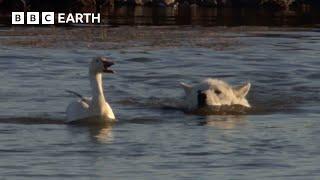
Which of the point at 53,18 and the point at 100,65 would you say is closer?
the point at 100,65

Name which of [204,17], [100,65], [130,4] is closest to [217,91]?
[100,65]

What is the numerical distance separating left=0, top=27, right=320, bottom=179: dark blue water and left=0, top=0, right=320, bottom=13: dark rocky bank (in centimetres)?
1669

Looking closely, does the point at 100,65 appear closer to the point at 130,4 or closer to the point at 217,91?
the point at 217,91

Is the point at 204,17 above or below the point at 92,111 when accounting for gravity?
above

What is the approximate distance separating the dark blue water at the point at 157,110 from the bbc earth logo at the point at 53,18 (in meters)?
5.66

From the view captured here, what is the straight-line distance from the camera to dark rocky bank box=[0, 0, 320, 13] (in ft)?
183

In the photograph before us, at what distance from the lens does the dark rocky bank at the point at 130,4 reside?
Answer: 55688mm

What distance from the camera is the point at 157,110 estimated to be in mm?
21734

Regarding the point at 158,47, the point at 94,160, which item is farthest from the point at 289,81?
the point at 94,160

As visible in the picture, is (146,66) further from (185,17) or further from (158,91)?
(185,17)

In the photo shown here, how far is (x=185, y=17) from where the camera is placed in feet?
163

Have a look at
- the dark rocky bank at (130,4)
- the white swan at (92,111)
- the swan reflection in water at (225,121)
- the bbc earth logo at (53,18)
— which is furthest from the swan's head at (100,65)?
the dark rocky bank at (130,4)

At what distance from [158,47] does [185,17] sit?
15.5 m

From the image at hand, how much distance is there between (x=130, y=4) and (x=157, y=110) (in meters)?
39.1
